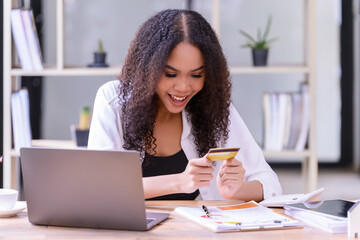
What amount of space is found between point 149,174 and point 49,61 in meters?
3.44

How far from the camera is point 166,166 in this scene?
2.05 m

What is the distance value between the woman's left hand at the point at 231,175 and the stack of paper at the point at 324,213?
0.56ft

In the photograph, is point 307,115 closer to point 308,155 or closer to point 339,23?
point 308,155

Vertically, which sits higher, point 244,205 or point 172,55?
point 172,55

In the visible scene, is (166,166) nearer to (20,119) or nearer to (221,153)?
(221,153)

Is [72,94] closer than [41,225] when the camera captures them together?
No

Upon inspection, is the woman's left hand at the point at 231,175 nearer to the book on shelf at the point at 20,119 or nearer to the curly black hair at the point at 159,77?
the curly black hair at the point at 159,77

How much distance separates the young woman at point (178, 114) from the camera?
1.77 m

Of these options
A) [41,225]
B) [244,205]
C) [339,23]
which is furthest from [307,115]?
[339,23]

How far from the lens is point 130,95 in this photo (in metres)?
1.96

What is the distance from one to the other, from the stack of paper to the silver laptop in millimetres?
396

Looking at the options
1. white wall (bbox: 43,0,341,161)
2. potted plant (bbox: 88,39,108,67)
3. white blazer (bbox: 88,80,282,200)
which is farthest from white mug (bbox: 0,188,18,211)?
white wall (bbox: 43,0,341,161)

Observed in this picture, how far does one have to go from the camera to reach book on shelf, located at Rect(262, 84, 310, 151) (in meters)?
3.11

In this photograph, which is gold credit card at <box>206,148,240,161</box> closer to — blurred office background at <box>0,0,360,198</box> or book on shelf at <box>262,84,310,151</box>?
book on shelf at <box>262,84,310,151</box>
